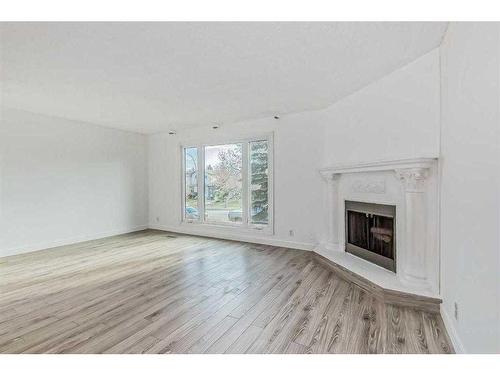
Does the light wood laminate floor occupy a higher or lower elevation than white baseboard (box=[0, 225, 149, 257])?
lower

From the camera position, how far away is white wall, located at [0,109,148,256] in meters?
4.20

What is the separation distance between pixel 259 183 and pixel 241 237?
3.81 feet

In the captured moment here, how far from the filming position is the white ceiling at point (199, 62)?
81.0 inches

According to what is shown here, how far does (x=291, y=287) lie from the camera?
2.88 metres

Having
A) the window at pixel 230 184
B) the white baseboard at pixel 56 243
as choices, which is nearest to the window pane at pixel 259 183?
the window at pixel 230 184

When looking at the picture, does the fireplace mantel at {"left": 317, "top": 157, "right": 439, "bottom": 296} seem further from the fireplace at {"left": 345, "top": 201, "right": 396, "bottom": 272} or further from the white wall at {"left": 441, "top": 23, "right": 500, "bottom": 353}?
the white wall at {"left": 441, "top": 23, "right": 500, "bottom": 353}

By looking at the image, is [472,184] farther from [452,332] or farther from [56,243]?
[56,243]

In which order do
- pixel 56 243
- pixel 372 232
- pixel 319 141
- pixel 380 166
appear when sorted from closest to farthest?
Answer: pixel 380 166, pixel 372 232, pixel 319 141, pixel 56 243

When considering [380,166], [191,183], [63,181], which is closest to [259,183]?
[191,183]

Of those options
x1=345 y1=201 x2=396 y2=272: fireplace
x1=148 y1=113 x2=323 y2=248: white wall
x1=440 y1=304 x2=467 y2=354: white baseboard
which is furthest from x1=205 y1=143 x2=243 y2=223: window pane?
x1=440 y1=304 x2=467 y2=354: white baseboard

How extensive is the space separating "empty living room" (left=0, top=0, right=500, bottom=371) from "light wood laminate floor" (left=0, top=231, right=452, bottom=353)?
0.02m

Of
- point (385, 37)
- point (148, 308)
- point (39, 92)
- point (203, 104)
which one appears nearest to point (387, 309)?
point (148, 308)

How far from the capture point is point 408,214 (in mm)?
2627
